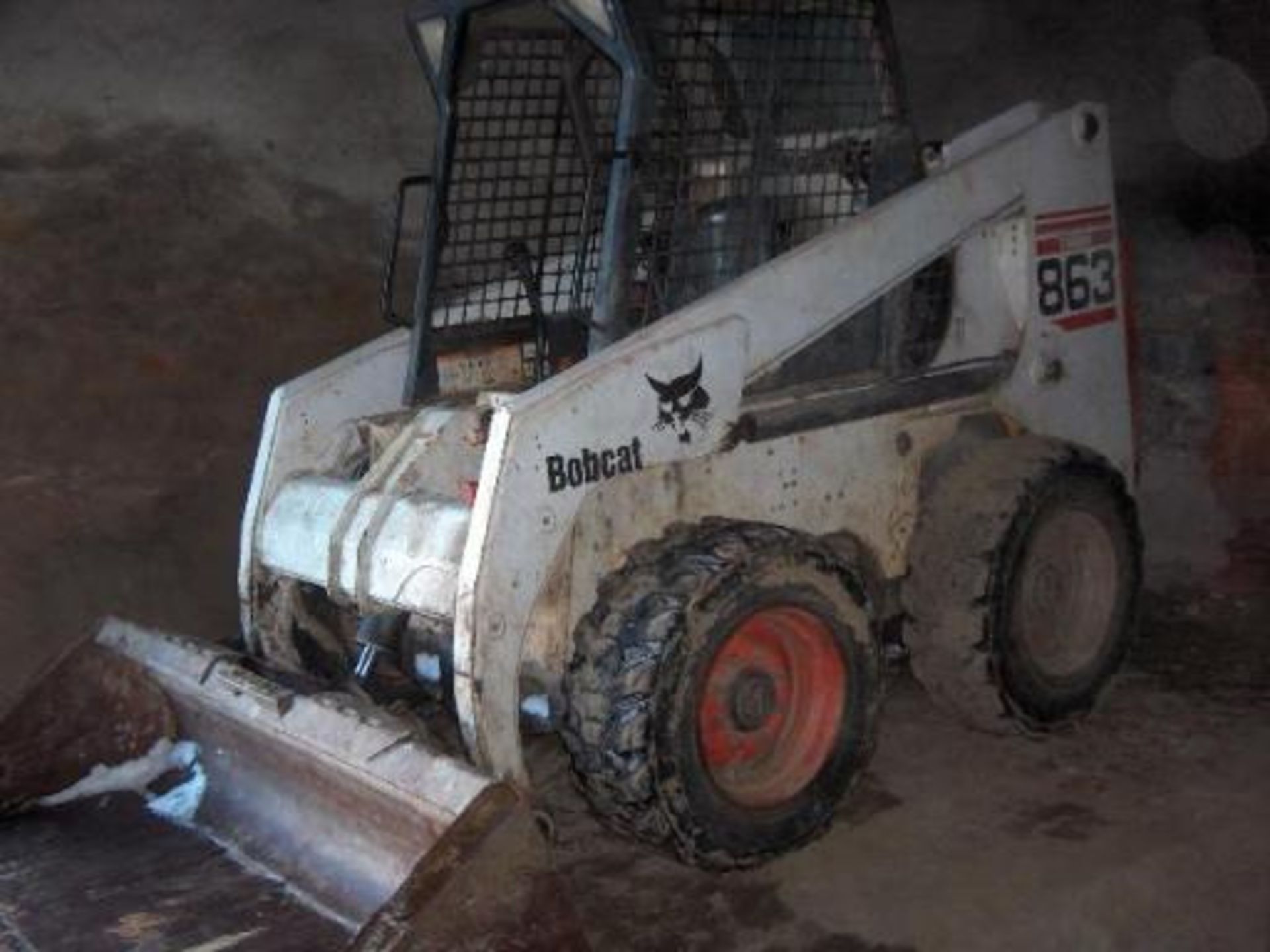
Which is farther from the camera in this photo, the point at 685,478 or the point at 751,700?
the point at 685,478

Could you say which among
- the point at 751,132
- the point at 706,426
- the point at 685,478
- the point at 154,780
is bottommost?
the point at 154,780

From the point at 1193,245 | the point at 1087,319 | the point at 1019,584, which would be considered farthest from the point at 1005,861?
the point at 1193,245

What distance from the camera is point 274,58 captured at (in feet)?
17.5

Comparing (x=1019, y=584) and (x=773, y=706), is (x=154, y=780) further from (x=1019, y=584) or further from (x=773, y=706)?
(x=1019, y=584)

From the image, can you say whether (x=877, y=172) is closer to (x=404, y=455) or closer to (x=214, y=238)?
(x=404, y=455)

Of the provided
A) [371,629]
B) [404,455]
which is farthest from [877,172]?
[371,629]

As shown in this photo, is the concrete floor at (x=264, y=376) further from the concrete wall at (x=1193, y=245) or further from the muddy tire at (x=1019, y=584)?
the muddy tire at (x=1019, y=584)

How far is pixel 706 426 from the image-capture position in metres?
3.39

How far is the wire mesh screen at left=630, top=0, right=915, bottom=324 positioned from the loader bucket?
137cm

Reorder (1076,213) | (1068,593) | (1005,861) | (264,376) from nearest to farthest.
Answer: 1. (1005,861)
2. (1068,593)
3. (1076,213)
4. (264,376)

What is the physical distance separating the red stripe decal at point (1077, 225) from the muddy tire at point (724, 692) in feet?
4.86

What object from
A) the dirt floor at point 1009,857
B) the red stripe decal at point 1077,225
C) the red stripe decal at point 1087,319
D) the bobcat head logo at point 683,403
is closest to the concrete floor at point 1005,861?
the dirt floor at point 1009,857

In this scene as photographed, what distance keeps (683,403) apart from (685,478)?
0.22 m

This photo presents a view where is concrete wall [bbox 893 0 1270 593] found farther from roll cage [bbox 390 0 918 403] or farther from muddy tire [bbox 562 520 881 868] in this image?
muddy tire [bbox 562 520 881 868]
